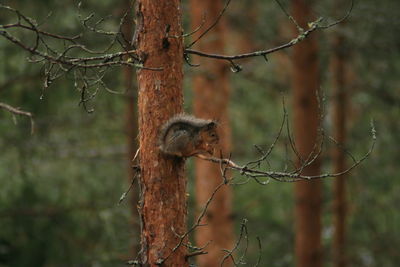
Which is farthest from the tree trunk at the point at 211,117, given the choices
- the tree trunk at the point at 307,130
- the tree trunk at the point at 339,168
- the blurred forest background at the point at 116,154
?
the tree trunk at the point at 339,168

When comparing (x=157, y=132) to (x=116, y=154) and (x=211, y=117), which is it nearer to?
(x=211, y=117)

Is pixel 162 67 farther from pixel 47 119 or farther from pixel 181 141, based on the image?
pixel 47 119

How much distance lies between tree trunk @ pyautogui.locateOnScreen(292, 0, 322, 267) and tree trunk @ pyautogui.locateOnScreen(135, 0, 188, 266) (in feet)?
17.7

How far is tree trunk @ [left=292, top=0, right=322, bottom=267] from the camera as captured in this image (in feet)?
30.3

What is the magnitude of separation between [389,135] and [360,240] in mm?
2054

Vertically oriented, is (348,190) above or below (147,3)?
above

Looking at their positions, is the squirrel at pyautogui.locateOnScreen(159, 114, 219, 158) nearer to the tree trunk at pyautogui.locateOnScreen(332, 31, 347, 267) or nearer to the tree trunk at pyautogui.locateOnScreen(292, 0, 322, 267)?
the tree trunk at pyautogui.locateOnScreen(292, 0, 322, 267)

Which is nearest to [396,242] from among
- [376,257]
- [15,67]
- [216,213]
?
[376,257]

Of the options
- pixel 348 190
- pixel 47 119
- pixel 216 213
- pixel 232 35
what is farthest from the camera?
pixel 232 35

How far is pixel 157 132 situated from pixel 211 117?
199 inches

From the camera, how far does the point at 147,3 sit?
3.91 meters

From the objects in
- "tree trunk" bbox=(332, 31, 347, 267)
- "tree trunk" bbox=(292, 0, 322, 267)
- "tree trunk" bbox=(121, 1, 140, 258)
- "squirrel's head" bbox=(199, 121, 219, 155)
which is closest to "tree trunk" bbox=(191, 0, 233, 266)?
"tree trunk" bbox=(292, 0, 322, 267)

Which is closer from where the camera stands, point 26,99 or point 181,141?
point 181,141

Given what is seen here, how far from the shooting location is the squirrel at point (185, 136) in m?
3.78
